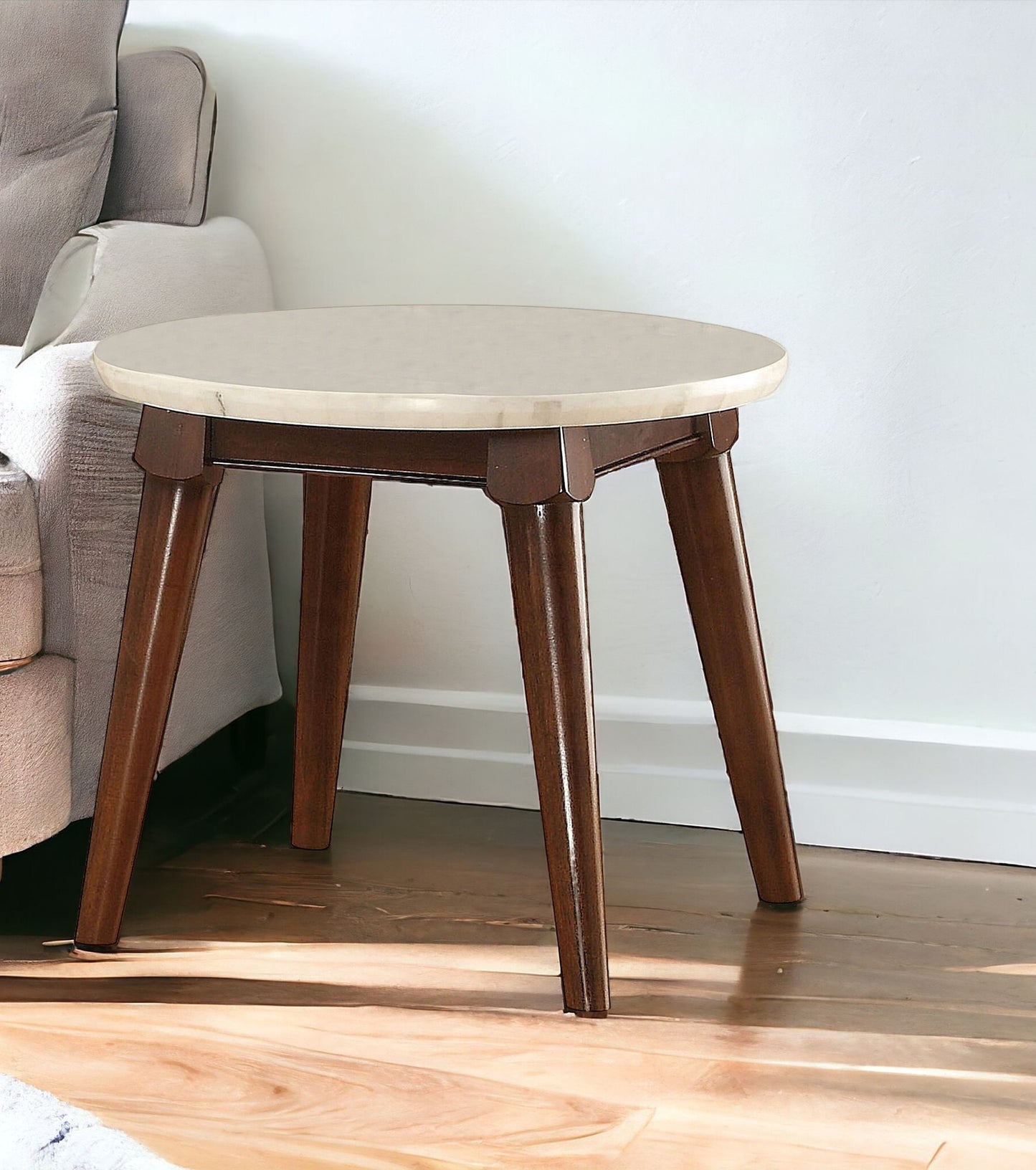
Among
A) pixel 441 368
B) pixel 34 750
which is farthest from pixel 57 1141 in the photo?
pixel 441 368

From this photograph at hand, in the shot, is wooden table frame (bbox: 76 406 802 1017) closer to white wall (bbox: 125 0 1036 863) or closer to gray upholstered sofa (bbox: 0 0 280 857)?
gray upholstered sofa (bbox: 0 0 280 857)

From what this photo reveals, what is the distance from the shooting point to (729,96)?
1.16 meters

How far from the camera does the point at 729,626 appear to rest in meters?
1.01

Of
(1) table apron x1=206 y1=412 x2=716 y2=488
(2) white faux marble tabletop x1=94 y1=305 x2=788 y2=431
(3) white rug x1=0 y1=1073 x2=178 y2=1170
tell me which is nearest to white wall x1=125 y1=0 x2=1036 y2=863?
(2) white faux marble tabletop x1=94 y1=305 x2=788 y2=431

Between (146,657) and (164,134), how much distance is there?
599 millimetres

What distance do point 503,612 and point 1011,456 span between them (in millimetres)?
538

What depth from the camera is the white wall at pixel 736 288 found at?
3.70ft

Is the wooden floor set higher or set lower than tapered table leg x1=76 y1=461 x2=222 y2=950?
lower

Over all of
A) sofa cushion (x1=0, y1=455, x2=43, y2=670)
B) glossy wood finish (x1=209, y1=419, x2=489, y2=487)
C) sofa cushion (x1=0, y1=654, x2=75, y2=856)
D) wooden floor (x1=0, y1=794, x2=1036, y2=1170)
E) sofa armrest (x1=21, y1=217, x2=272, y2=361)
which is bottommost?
wooden floor (x1=0, y1=794, x2=1036, y2=1170)

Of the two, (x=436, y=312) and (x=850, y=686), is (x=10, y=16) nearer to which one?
(x=436, y=312)

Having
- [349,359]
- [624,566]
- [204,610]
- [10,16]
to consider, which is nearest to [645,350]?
[349,359]

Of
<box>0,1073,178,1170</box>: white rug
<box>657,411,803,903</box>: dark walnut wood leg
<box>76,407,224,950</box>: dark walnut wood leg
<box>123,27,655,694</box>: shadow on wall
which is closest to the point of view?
<box>0,1073,178,1170</box>: white rug

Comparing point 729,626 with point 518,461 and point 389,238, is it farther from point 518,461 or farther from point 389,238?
point 389,238

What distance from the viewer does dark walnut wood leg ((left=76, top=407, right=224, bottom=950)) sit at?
0.88 metres
